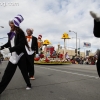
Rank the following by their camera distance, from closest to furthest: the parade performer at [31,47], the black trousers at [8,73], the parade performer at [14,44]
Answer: the black trousers at [8,73], the parade performer at [14,44], the parade performer at [31,47]

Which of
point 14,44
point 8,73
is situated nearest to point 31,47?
point 14,44

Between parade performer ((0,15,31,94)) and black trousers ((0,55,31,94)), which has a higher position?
parade performer ((0,15,31,94))

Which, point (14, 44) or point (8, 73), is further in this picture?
point (14, 44)

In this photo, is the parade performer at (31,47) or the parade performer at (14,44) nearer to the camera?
the parade performer at (14,44)

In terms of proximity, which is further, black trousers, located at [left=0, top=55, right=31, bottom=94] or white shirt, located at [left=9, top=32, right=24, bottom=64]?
white shirt, located at [left=9, top=32, right=24, bottom=64]

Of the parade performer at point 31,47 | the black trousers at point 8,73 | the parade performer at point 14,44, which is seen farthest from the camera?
the parade performer at point 31,47

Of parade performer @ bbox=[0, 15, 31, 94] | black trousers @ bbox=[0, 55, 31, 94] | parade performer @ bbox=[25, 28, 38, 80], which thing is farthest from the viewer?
parade performer @ bbox=[25, 28, 38, 80]

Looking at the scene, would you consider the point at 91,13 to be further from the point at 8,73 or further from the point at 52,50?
the point at 52,50

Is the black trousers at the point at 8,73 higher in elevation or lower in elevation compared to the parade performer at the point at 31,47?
lower

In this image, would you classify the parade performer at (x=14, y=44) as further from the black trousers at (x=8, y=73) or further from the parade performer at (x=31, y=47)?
the parade performer at (x=31, y=47)

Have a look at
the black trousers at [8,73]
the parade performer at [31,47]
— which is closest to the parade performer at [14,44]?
the black trousers at [8,73]

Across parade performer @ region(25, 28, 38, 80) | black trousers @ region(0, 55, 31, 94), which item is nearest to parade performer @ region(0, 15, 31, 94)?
black trousers @ region(0, 55, 31, 94)

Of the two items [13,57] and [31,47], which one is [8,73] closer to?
[13,57]

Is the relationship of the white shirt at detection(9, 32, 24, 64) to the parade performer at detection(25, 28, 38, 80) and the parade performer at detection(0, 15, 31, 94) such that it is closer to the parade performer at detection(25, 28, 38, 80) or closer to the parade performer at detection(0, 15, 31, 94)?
the parade performer at detection(0, 15, 31, 94)
